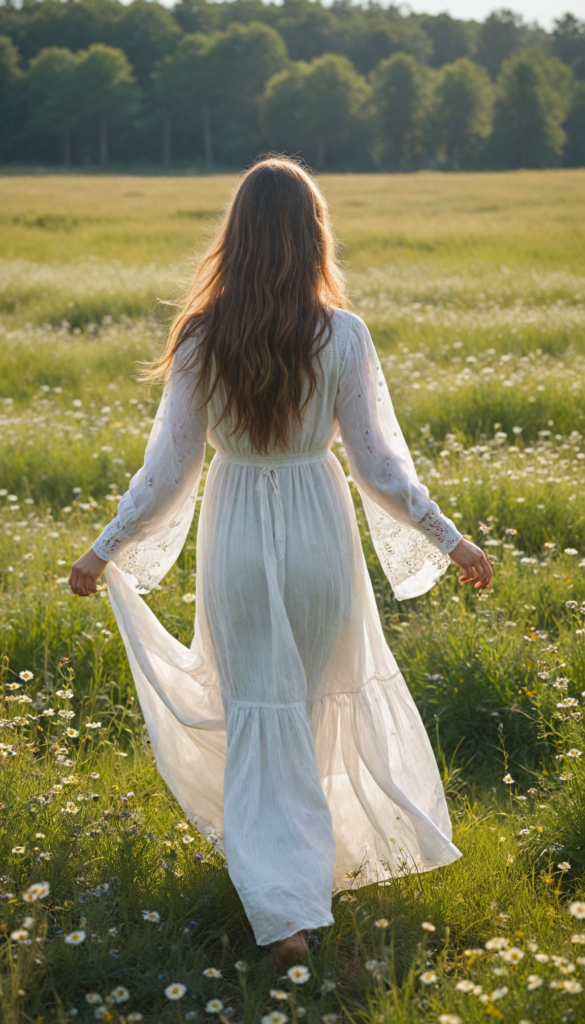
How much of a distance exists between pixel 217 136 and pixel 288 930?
281 ft

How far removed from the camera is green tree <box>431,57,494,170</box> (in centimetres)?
7450

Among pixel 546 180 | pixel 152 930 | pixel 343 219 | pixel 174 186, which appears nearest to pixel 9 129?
pixel 174 186

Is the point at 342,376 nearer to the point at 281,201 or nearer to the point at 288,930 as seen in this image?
the point at 281,201

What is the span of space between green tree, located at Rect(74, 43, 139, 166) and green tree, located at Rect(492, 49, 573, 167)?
32793mm

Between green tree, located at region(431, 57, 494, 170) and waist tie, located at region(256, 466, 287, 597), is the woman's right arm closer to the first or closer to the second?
waist tie, located at region(256, 466, 287, 597)

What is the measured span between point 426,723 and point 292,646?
1.49 meters

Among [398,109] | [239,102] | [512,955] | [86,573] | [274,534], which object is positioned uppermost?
[239,102]

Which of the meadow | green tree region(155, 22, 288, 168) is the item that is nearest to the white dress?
the meadow

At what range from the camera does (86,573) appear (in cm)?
241

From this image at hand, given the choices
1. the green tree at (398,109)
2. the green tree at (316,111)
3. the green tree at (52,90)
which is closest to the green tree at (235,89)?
the green tree at (316,111)

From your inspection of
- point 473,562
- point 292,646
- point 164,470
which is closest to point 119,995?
point 292,646

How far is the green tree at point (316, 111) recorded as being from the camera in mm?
72188

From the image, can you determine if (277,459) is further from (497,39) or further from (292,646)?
(497,39)

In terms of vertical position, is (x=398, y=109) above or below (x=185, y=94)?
below
